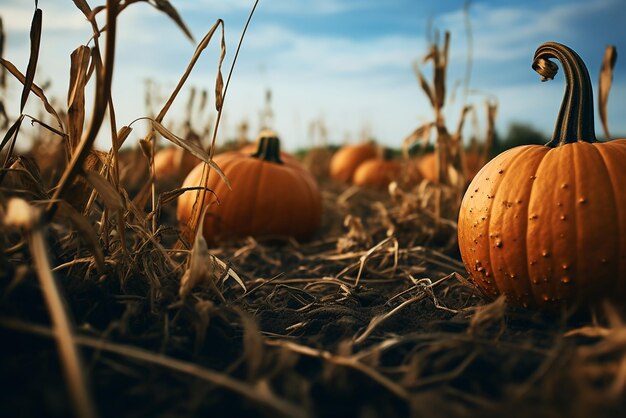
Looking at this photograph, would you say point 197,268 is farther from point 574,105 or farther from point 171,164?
point 171,164

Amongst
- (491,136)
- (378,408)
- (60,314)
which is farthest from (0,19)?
(491,136)

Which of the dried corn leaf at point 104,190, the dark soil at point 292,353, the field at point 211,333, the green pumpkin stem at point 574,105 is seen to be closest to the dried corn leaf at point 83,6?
the field at point 211,333

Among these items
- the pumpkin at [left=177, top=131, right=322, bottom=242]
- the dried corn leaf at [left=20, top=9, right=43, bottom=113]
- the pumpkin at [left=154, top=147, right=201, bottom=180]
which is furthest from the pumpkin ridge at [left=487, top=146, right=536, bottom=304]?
the pumpkin at [left=154, top=147, right=201, bottom=180]

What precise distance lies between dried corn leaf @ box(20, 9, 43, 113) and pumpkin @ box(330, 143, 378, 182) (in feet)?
25.3

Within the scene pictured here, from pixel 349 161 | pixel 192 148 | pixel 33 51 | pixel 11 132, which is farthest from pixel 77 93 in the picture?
pixel 349 161

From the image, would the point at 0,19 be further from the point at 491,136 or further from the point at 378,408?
the point at 491,136

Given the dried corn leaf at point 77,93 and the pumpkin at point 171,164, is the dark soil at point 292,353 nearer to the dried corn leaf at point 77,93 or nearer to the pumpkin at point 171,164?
the dried corn leaf at point 77,93

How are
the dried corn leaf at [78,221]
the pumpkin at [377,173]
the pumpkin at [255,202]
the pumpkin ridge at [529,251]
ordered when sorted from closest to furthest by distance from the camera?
the dried corn leaf at [78,221] → the pumpkin ridge at [529,251] → the pumpkin at [255,202] → the pumpkin at [377,173]

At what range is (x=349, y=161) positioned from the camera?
9.38 meters

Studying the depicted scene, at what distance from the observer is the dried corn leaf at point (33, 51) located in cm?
165

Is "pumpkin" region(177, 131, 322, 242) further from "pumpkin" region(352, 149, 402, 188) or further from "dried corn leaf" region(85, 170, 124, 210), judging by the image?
"pumpkin" region(352, 149, 402, 188)

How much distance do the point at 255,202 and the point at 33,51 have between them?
1.81m

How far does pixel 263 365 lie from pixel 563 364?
65 centimetres

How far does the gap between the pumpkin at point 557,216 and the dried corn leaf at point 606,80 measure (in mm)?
1002
